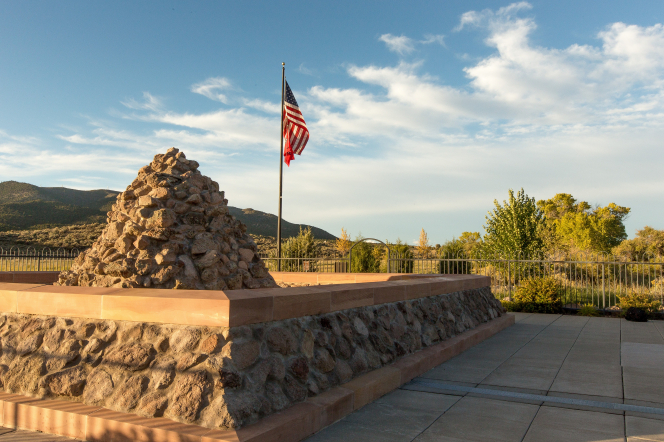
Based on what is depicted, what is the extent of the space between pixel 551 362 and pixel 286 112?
1344 cm

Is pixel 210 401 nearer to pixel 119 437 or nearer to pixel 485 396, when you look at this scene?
pixel 119 437

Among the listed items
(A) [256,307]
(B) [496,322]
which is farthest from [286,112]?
(A) [256,307]

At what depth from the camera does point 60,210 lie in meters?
60.5

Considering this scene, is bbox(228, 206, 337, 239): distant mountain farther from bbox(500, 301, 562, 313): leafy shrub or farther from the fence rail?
bbox(500, 301, 562, 313): leafy shrub

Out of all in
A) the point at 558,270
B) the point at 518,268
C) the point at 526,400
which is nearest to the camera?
the point at 526,400

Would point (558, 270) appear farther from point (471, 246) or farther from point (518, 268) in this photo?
point (471, 246)

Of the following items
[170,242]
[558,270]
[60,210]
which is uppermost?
[60,210]

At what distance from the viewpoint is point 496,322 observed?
9859mm

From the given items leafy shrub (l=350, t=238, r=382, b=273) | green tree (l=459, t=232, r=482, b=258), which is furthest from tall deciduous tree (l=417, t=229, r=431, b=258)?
leafy shrub (l=350, t=238, r=382, b=273)

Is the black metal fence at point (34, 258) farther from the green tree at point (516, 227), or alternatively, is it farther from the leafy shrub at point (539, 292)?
the green tree at point (516, 227)

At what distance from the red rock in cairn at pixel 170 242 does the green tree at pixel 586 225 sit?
135 feet

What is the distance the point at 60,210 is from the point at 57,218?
3432mm

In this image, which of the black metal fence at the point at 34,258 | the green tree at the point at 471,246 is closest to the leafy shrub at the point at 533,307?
the green tree at the point at 471,246

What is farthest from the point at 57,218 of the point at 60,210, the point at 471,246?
the point at 471,246
